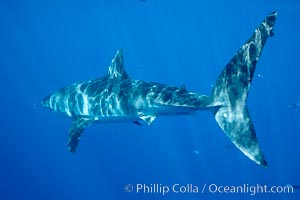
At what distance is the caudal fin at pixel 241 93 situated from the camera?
6.25 m

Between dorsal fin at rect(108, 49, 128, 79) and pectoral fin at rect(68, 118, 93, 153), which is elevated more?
dorsal fin at rect(108, 49, 128, 79)

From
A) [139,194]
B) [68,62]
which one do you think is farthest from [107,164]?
[68,62]

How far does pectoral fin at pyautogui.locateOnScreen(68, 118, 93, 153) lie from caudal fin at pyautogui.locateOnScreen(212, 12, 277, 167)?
4.38 metres

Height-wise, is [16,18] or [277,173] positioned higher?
[16,18]

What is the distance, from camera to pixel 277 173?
31.1 metres

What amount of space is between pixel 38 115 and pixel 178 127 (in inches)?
999

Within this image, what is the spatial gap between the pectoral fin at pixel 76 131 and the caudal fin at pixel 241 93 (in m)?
4.38

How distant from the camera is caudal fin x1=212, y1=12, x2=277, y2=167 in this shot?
6246 mm

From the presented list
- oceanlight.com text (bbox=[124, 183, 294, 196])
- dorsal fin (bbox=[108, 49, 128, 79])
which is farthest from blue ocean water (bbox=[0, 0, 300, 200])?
dorsal fin (bbox=[108, 49, 128, 79])

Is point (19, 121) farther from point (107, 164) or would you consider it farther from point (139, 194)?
point (139, 194)

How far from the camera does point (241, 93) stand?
22.5 ft

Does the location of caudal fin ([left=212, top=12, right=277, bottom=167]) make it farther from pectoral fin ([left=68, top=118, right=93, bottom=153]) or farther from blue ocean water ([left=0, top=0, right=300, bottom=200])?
blue ocean water ([left=0, top=0, right=300, bottom=200])

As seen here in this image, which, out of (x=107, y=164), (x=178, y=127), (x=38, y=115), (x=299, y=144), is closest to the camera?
(x=107, y=164)
